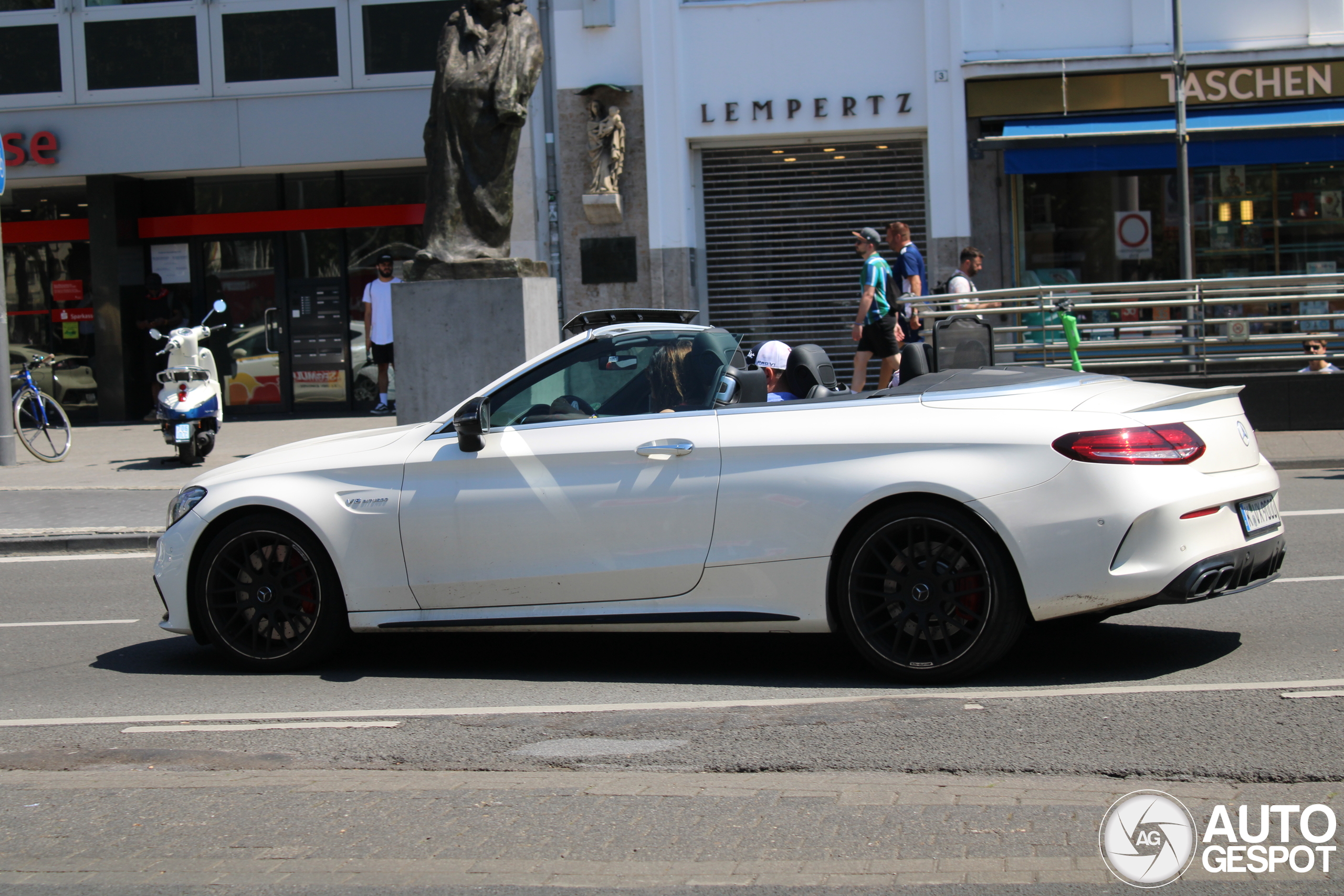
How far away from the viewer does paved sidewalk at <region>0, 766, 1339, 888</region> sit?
3.87 meters

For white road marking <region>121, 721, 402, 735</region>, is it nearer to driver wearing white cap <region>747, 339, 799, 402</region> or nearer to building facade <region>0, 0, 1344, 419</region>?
driver wearing white cap <region>747, 339, 799, 402</region>

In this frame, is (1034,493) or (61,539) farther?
(61,539)

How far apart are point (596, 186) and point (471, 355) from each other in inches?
259

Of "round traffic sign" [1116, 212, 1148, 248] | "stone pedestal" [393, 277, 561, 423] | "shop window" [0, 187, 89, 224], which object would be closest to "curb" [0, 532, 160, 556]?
"stone pedestal" [393, 277, 561, 423]

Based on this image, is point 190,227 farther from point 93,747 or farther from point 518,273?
point 93,747

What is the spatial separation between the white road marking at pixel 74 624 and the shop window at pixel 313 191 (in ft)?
41.9

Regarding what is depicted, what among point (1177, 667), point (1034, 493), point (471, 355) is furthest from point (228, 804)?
point (471, 355)

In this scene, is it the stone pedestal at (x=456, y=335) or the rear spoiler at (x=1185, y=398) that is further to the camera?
the stone pedestal at (x=456, y=335)

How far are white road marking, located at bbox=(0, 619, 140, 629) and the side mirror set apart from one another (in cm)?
312

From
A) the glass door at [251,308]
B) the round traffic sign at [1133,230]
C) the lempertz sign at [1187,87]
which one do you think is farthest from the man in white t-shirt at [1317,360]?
the glass door at [251,308]

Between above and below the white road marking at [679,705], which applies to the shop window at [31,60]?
above

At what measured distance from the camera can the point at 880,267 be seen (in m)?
14.3

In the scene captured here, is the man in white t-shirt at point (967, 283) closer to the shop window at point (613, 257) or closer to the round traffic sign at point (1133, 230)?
the round traffic sign at point (1133, 230)

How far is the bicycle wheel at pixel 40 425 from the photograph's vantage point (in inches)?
618
